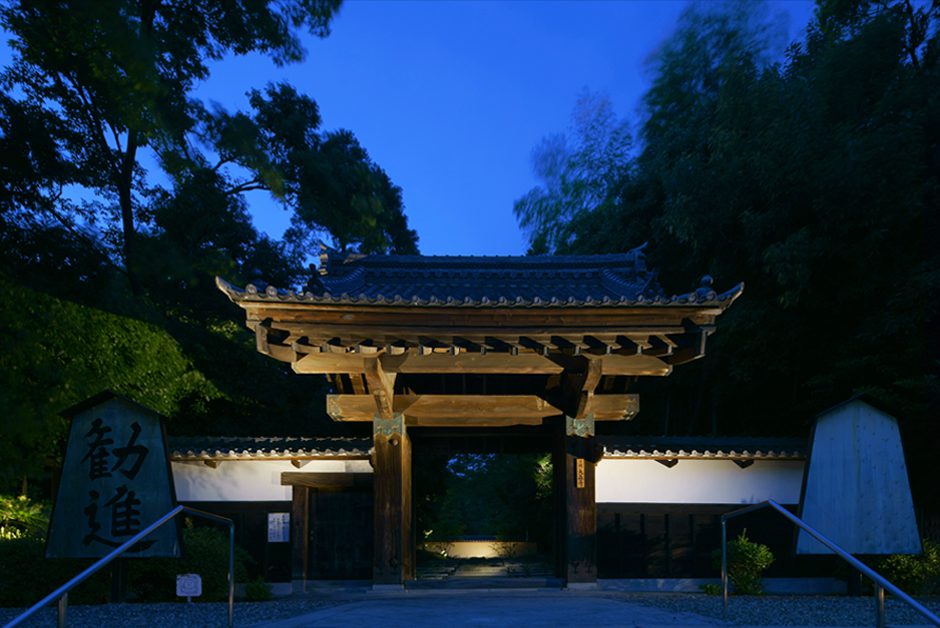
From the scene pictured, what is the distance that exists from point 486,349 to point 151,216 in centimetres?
1233

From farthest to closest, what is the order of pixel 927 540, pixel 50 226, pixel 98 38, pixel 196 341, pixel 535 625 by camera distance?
pixel 196 341, pixel 50 226, pixel 98 38, pixel 927 540, pixel 535 625

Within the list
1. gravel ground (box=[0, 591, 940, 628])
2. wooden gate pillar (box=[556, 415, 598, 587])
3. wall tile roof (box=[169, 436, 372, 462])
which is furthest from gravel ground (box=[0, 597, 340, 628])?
wooden gate pillar (box=[556, 415, 598, 587])

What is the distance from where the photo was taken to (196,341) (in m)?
19.4

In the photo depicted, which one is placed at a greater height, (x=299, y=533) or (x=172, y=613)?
(x=299, y=533)

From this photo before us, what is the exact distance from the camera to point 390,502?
11.7m

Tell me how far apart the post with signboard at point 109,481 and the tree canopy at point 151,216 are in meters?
3.84

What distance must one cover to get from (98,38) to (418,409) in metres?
7.69

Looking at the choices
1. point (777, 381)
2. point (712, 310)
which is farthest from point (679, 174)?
point (712, 310)

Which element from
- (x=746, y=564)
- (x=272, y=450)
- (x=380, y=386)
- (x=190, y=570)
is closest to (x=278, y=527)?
(x=272, y=450)

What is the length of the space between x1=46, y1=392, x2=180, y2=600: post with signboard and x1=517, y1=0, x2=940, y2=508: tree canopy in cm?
992

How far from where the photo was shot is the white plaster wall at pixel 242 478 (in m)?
12.8

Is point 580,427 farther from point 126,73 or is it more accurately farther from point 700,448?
point 126,73

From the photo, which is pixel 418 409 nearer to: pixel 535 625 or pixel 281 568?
pixel 281 568

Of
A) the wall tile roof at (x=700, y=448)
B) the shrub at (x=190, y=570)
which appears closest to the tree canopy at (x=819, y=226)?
the wall tile roof at (x=700, y=448)
